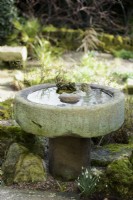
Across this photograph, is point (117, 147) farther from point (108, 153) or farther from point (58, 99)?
point (58, 99)

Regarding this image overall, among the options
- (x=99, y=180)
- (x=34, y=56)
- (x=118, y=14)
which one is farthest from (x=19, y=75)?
(x=118, y=14)

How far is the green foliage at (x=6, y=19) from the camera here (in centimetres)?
1199

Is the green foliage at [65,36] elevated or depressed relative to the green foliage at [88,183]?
elevated

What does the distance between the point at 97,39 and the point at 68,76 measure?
15.8 ft

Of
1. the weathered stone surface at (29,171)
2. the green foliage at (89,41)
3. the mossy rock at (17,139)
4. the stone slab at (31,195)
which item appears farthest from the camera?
the green foliage at (89,41)

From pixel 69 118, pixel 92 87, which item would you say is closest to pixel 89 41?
pixel 92 87

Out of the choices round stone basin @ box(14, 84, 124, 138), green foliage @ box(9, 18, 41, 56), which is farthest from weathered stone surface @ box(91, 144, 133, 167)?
green foliage @ box(9, 18, 41, 56)

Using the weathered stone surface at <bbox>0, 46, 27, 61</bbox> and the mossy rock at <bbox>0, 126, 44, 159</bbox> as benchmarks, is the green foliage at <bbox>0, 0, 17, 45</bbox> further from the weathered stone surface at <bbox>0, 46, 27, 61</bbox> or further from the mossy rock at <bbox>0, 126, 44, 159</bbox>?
the mossy rock at <bbox>0, 126, 44, 159</bbox>

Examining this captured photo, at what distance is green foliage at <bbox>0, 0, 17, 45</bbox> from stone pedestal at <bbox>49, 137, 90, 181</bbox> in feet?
24.6

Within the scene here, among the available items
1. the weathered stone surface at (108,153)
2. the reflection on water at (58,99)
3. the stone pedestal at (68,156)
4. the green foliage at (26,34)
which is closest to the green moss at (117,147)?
the weathered stone surface at (108,153)

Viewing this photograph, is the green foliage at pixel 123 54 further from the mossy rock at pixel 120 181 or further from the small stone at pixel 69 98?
the mossy rock at pixel 120 181

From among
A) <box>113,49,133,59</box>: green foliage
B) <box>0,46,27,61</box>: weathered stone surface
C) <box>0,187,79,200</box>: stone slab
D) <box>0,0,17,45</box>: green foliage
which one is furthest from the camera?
<box>113,49,133,59</box>: green foliage

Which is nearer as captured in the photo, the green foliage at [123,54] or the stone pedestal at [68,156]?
the stone pedestal at [68,156]

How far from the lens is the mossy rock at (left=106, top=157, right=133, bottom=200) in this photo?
14.5ft
